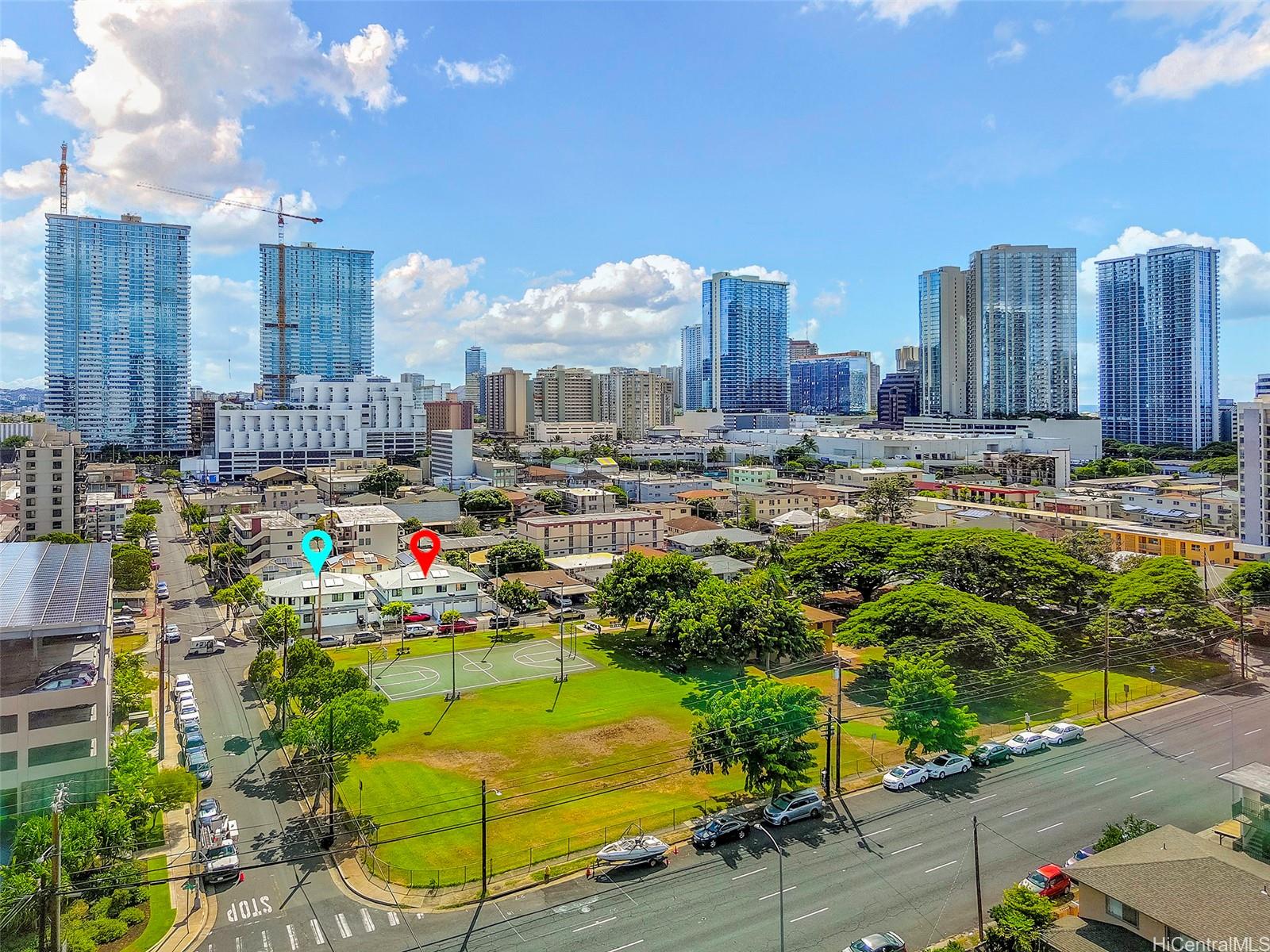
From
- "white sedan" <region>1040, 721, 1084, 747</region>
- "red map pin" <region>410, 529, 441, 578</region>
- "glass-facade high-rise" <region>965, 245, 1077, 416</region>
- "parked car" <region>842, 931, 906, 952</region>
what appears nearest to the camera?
"parked car" <region>842, 931, 906, 952</region>

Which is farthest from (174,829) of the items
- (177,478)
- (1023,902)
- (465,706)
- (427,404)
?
(427,404)

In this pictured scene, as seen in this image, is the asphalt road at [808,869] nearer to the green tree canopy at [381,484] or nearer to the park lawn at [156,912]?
the park lawn at [156,912]

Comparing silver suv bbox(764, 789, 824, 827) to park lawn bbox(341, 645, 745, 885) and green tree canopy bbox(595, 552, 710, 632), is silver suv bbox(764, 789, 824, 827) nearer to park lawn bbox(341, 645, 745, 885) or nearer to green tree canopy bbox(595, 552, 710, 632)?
park lawn bbox(341, 645, 745, 885)

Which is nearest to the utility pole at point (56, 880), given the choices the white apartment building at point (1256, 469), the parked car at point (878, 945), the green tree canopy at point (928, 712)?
the parked car at point (878, 945)

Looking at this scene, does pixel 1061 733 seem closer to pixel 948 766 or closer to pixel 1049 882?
pixel 948 766

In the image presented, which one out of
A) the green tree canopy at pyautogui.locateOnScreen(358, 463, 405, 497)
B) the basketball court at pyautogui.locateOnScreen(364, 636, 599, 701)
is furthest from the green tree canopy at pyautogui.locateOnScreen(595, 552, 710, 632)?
the green tree canopy at pyautogui.locateOnScreen(358, 463, 405, 497)

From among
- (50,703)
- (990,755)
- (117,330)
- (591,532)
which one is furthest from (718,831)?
(117,330)
